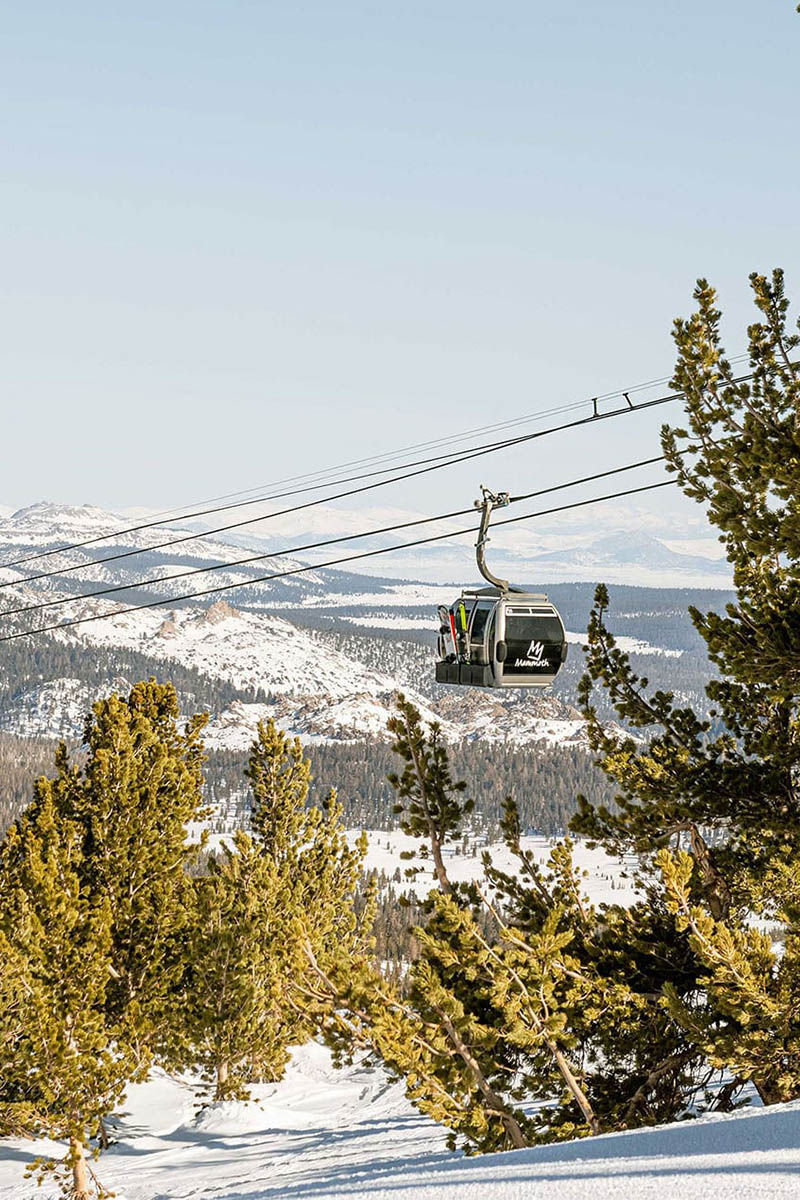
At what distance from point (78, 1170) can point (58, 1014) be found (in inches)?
128

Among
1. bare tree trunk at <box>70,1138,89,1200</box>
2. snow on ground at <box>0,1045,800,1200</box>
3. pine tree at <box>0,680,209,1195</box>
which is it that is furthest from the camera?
pine tree at <box>0,680,209,1195</box>

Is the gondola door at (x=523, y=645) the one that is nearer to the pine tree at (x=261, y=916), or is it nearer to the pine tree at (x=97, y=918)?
the pine tree at (x=261, y=916)

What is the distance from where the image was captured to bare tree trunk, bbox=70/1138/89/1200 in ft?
73.6

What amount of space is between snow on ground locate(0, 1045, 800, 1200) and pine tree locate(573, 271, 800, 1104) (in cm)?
143

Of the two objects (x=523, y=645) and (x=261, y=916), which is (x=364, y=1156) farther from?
(x=523, y=645)

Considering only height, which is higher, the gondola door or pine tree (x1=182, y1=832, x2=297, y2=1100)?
the gondola door

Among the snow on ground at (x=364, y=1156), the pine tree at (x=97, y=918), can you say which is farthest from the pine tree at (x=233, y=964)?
the snow on ground at (x=364, y=1156)

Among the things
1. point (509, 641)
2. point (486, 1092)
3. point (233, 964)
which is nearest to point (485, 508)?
point (509, 641)

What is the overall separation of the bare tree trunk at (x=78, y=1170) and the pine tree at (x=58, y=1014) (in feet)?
0.07

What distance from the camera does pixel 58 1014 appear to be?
23.0 metres

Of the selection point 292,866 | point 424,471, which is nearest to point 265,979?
point 292,866

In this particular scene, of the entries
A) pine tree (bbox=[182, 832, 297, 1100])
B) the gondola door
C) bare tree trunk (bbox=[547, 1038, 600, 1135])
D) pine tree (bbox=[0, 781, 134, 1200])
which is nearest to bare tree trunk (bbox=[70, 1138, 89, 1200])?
pine tree (bbox=[0, 781, 134, 1200])

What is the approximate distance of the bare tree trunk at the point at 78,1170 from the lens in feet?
73.6

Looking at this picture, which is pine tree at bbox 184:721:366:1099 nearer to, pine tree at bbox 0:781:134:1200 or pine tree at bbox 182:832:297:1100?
pine tree at bbox 182:832:297:1100
